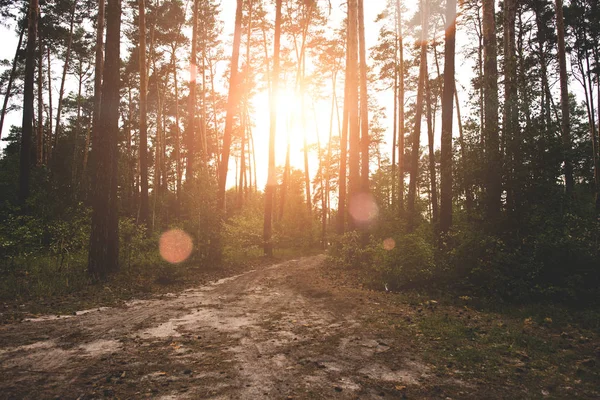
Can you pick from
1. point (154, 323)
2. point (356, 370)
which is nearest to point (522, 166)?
point (356, 370)

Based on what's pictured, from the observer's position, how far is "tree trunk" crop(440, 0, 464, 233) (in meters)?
9.39

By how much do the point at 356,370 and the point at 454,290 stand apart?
17.1 ft

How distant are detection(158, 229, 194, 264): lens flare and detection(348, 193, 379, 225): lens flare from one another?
734 centimetres

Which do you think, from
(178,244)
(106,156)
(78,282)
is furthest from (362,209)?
(78,282)

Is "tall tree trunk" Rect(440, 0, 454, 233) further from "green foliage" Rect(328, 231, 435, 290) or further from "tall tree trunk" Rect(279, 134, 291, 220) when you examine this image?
"tall tree trunk" Rect(279, 134, 291, 220)

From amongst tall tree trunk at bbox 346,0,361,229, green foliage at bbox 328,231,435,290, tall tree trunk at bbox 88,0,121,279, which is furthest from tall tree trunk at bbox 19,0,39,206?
green foliage at bbox 328,231,435,290

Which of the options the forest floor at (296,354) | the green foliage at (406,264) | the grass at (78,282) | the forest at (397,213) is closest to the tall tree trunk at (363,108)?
the forest at (397,213)

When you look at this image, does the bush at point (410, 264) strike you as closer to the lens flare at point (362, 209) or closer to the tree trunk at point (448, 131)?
the tree trunk at point (448, 131)

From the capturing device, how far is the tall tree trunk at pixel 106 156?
9008 mm

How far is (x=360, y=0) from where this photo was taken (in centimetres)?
1594

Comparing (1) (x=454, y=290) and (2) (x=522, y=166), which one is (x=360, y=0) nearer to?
(2) (x=522, y=166)

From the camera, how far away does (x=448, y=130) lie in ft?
32.3

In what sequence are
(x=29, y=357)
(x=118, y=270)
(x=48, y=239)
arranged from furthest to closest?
(x=48, y=239) < (x=118, y=270) < (x=29, y=357)

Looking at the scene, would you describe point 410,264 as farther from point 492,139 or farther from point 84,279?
point 84,279
